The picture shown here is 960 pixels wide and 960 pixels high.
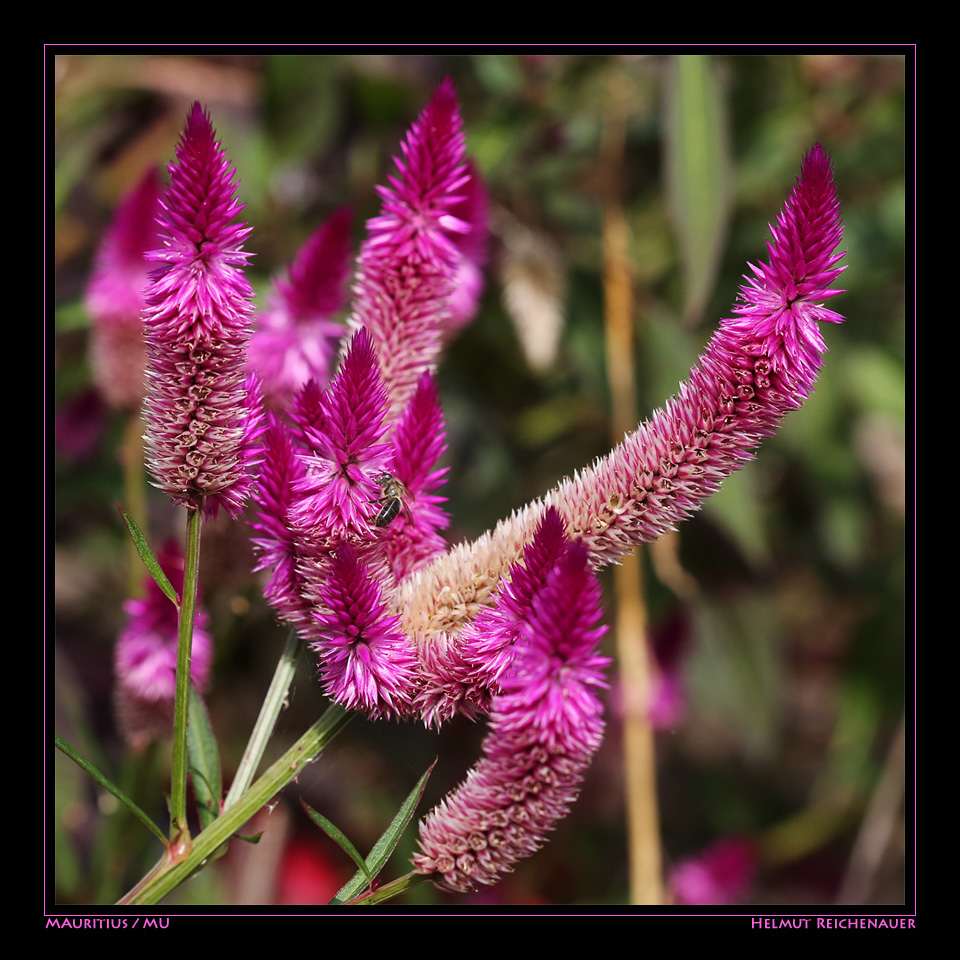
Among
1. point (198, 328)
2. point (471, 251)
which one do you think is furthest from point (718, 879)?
point (198, 328)

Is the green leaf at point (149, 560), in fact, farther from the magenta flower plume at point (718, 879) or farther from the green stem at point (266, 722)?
the magenta flower plume at point (718, 879)

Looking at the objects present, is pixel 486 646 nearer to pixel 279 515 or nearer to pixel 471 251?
pixel 279 515

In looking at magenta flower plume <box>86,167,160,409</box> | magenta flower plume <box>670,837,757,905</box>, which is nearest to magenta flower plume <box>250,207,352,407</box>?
magenta flower plume <box>86,167,160,409</box>

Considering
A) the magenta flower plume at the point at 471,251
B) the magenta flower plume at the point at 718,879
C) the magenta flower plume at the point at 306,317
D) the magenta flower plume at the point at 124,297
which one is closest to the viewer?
the magenta flower plume at the point at 306,317

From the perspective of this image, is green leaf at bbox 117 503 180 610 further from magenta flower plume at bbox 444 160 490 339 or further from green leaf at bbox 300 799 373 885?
magenta flower plume at bbox 444 160 490 339

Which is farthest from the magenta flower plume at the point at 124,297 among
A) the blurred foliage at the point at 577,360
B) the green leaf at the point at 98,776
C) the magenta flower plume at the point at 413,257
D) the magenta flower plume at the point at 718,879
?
the magenta flower plume at the point at 718,879

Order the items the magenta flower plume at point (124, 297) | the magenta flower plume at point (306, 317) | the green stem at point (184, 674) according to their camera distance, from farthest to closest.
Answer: the magenta flower plume at point (124, 297), the magenta flower plume at point (306, 317), the green stem at point (184, 674)

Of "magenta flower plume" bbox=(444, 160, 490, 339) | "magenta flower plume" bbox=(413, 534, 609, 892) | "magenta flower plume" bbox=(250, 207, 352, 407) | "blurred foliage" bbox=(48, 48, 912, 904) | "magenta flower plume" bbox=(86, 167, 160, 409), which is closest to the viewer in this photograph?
"magenta flower plume" bbox=(413, 534, 609, 892)
